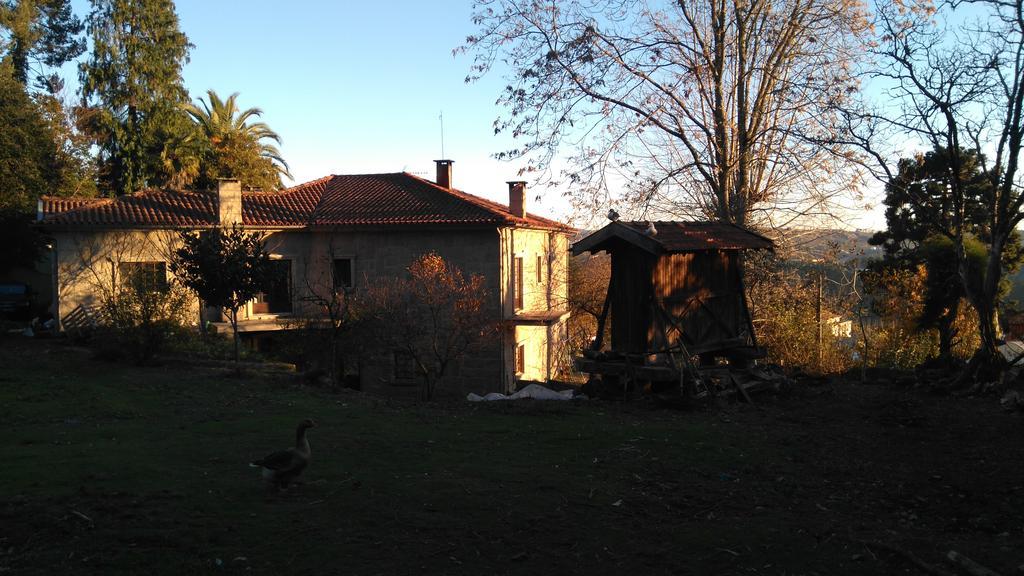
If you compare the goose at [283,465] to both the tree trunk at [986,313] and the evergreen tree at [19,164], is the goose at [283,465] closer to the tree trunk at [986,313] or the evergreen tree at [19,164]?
the tree trunk at [986,313]

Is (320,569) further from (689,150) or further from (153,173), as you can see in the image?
(153,173)

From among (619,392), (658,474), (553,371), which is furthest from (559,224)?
(658,474)

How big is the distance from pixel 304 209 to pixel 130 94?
648 inches

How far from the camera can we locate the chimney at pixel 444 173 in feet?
93.9

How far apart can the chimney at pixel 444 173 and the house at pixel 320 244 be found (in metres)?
2.11

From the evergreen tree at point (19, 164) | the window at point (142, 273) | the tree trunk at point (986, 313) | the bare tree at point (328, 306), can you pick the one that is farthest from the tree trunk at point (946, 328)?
the evergreen tree at point (19, 164)

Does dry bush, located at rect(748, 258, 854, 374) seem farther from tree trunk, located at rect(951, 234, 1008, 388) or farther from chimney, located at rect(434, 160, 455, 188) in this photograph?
chimney, located at rect(434, 160, 455, 188)

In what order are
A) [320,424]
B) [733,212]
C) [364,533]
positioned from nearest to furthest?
1. [364,533]
2. [320,424]
3. [733,212]

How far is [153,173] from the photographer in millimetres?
35812

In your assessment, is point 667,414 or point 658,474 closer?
point 658,474

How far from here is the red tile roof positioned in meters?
23.2

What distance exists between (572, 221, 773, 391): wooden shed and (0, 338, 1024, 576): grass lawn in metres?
1.18

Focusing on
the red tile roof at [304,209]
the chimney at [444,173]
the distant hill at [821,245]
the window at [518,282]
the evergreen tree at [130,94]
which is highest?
the evergreen tree at [130,94]

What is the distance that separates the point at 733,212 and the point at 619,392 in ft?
30.3
